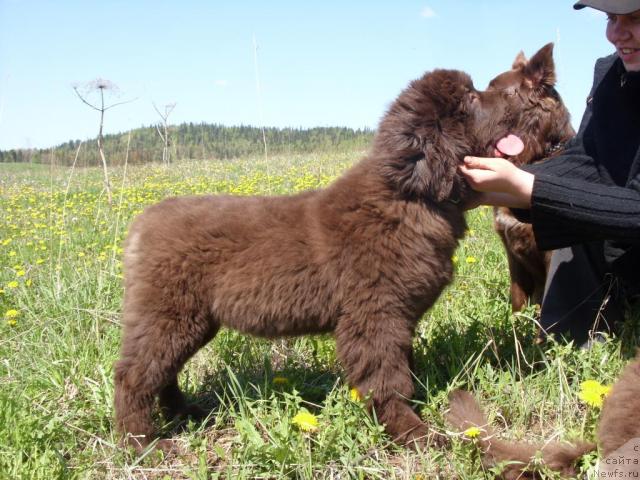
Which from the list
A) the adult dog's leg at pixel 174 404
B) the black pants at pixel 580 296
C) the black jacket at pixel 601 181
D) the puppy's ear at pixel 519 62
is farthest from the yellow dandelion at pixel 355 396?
the puppy's ear at pixel 519 62

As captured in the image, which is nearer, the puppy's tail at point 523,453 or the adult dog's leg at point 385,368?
the puppy's tail at point 523,453

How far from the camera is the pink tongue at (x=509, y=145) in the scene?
9.34 ft

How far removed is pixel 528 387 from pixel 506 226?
126 centimetres

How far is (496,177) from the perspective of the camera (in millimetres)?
2625

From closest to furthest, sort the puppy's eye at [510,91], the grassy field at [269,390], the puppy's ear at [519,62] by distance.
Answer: the grassy field at [269,390] → the puppy's eye at [510,91] → the puppy's ear at [519,62]

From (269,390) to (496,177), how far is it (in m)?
1.50

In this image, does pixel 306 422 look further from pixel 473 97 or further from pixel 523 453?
pixel 473 97

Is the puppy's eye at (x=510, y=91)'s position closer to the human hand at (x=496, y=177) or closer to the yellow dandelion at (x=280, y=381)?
the human hand at (x=496, y=177)

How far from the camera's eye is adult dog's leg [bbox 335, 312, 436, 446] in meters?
2.54

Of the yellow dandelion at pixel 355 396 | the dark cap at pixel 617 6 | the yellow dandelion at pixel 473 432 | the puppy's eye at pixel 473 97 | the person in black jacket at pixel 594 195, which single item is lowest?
the yellow dandelion at pixel 355 396

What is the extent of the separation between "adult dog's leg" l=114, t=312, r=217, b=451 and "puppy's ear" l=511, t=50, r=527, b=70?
2550 mm

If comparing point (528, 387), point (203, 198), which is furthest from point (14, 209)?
point (528, 387)

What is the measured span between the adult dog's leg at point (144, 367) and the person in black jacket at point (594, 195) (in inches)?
58.8

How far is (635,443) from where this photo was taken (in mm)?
1871
